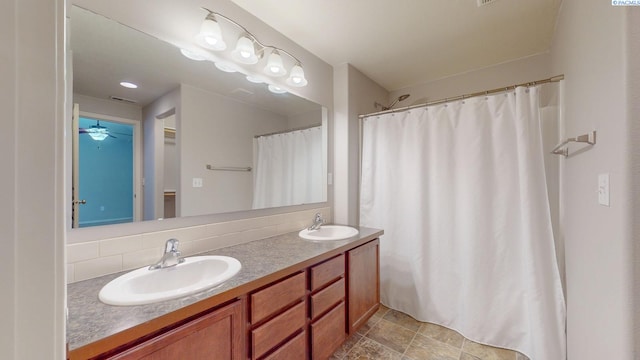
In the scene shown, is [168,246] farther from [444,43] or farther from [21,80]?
[444,43]

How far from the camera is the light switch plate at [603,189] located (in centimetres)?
86

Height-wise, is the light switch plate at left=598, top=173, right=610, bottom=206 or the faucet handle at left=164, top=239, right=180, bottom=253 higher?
the light switch plate at left=598, top=173, right=610, bottom=206

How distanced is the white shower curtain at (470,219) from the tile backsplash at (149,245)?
3.86ft

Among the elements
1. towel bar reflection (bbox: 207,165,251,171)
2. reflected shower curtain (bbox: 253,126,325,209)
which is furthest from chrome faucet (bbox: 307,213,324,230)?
towel bar reflection (bbox: 207,165,251,171)

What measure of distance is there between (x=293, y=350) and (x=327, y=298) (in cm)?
33

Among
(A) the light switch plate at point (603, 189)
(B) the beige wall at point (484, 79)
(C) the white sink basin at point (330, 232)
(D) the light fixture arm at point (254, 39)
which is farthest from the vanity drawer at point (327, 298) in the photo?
(B) the beige wall at point (484, 79)

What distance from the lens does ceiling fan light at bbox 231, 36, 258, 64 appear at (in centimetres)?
157

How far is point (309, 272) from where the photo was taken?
1.39m

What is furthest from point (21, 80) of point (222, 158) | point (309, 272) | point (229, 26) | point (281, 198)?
point (281, 198)

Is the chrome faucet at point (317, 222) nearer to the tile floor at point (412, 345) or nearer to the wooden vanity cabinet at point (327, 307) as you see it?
the wooden vanity cabinet at point (327, 307)

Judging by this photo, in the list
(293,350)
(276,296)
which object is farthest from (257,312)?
(293,350)

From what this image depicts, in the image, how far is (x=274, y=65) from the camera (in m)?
1.80

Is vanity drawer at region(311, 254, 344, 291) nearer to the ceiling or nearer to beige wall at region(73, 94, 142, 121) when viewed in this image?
beige wall at region(73, 94, 142, 121)

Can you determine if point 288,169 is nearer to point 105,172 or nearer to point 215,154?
point 215,154
